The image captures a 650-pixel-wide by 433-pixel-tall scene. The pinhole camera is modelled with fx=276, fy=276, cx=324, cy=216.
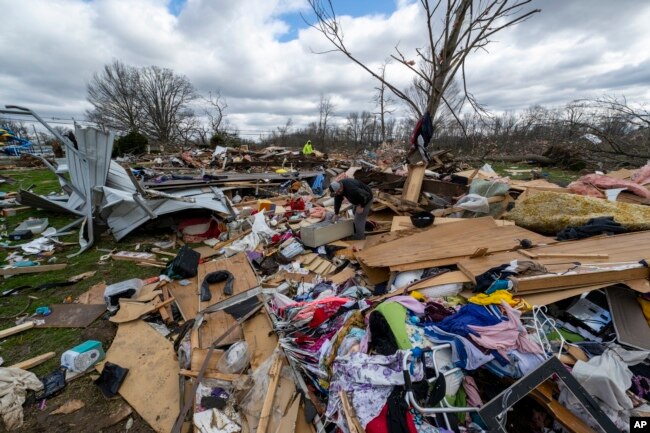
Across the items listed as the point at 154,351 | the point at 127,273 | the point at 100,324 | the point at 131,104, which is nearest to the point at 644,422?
the point at 154,351

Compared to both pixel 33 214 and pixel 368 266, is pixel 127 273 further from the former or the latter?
pixel 33 214

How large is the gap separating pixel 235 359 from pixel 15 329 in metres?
2.75

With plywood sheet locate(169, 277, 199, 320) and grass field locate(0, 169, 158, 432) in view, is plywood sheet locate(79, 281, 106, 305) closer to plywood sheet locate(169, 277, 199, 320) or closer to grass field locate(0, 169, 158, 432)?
grass field locate(0, 169, 158, 432)

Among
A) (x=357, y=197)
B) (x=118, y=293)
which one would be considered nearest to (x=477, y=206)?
(x=357, y=197)

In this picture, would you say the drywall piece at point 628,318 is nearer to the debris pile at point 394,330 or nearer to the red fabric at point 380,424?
the debris pile at point 394,330

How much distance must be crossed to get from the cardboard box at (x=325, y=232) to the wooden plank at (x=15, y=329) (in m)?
3.73

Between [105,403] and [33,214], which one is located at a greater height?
[33,214]

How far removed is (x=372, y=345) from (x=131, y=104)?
33119 mm

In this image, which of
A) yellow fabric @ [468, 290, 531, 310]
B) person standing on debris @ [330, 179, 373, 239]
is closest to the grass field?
yellow fabric @ [468, 290, 531, 310]

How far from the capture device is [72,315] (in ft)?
11.2

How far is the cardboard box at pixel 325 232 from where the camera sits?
506cm

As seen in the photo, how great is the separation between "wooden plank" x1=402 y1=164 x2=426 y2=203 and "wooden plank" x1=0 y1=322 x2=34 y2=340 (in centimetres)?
652

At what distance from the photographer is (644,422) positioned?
1.63m

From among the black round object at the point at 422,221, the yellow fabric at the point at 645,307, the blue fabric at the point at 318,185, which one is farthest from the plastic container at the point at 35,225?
the yellow fabric at the point at 645,307
